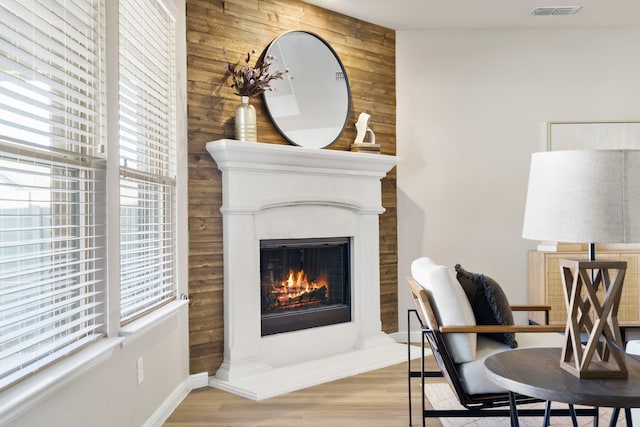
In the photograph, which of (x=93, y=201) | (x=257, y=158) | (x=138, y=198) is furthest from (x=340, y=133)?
(x=93, y=201)

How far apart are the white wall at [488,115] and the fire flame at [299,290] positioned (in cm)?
99

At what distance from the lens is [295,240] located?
4.65m

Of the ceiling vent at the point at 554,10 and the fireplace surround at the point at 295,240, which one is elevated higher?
the ceiling vent at the point at 554,10

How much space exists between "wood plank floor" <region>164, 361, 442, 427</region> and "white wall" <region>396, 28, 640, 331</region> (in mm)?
1733

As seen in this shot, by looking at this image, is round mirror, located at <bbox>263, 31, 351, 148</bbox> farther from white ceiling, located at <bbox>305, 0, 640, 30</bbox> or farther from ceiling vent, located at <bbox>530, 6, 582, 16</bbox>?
ceiling vent, located at <bbox>530, 6, 582, 16</bbox>

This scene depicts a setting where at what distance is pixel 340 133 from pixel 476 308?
2286 mm

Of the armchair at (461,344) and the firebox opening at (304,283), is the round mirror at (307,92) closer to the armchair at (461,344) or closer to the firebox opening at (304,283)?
the firebox opening at (304,283)

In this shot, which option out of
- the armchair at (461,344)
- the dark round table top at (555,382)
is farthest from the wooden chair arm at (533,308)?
the dark round table top at (555,382)

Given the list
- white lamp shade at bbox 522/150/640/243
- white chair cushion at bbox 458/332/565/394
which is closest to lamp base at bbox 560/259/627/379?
white lamp shade at bbox 522/150/640/243

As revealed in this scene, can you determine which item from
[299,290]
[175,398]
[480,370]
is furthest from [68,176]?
[299,290]

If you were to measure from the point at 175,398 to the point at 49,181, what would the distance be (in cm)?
186

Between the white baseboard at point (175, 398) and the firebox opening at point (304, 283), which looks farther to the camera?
the firebox opening at point (304, 283)

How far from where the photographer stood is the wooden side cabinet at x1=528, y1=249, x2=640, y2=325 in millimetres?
5324

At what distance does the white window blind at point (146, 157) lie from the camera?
10.0 ft
